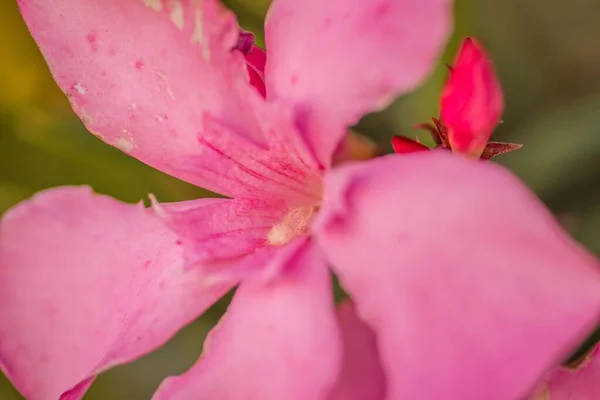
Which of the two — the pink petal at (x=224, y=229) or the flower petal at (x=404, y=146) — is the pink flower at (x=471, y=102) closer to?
the flower petal at (x=404, y=146)

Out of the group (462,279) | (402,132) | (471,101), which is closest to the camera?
(462,279)

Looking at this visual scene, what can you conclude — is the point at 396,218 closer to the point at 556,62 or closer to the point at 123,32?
the point at 123,32

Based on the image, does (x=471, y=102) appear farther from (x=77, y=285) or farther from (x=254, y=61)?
(x=77, y=285)

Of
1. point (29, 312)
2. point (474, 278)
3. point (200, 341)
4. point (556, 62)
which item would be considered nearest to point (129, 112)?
point (29, 312)

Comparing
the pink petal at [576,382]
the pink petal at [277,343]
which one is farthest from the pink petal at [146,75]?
the pink petal at [576,382]

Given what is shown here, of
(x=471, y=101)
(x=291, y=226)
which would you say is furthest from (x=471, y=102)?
(x=291, y=226)

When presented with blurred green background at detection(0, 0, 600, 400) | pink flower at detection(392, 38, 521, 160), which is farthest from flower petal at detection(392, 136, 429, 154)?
blurred green background at detection(0, 0, 600, 400)
